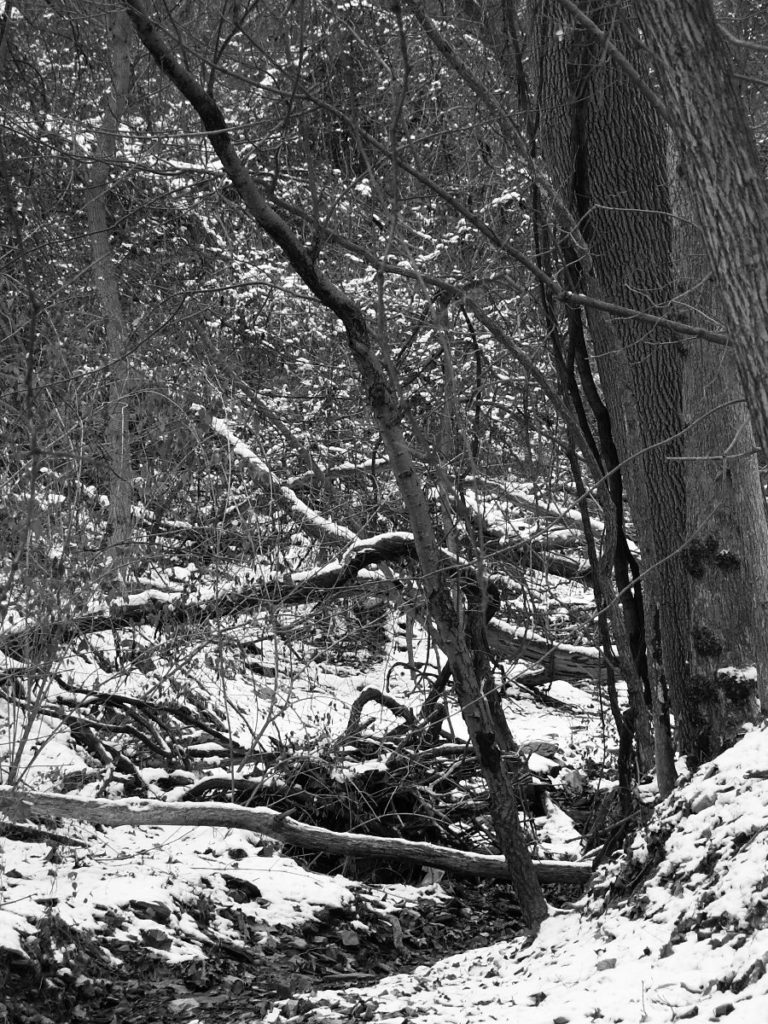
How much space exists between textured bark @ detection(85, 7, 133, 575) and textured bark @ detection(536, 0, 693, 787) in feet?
7.96

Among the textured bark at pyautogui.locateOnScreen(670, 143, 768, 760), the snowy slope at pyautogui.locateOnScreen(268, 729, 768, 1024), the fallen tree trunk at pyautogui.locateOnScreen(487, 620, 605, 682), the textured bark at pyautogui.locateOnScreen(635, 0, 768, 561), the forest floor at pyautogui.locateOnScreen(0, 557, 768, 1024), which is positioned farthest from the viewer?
the fallen tree trunk at pyautogui.locateOnScreen(487, 620, 605, 682)

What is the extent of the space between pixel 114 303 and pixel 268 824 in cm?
543

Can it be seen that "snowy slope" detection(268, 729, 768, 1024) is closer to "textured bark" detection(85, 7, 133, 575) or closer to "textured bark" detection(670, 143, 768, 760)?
"textured bark" detection(670, 143, 768, 760)

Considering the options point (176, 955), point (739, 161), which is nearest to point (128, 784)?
point (176, 955)

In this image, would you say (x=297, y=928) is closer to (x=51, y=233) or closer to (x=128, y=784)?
(x=128, y=784)

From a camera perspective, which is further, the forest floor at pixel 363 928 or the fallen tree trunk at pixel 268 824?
the fallen tree trunk at pixel 268 824

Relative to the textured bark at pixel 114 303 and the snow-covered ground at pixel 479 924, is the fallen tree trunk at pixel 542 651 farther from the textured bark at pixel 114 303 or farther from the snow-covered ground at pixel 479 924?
the textured bark at pixel 114 303

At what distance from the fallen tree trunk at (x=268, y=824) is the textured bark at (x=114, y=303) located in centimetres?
144

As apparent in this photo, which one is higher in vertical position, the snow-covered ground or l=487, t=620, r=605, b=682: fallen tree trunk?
l=487, t=620, r=605, b=682: fallen tree trunk

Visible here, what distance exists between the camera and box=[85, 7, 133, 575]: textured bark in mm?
6238

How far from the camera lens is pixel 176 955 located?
440 cm

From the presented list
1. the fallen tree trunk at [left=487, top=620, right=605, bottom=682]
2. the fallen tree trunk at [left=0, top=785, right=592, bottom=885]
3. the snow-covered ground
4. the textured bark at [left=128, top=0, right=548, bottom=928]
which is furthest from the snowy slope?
the fallen tree trunk at [left=487, top=620, right=605, bottom=682]

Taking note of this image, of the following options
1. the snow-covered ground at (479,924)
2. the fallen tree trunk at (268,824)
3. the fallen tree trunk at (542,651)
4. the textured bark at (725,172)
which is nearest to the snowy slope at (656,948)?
the snow-covered ground at (479,924)

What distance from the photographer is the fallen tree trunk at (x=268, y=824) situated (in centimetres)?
461
